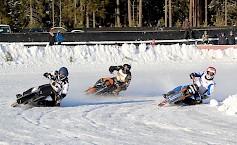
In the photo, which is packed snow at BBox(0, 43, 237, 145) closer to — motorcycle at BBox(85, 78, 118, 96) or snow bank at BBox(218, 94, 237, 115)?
snow bank at BBox(218, 94, 237, 115)

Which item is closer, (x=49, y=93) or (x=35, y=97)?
(x=35, y=97)

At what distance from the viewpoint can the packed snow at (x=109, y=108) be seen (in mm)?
10953

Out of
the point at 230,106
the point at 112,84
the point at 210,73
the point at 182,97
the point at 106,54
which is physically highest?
the point at 106,54

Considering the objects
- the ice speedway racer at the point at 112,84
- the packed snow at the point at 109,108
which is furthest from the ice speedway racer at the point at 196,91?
the ice speedway racer at the point at 112,84

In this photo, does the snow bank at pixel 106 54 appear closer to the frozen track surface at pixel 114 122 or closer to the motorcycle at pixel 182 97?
the frozen track surface at pixel 114 122

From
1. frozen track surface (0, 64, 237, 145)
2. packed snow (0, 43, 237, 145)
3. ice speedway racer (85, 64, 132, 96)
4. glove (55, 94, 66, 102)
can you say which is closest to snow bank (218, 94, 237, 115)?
packed snow (0, 43, 237, 145)

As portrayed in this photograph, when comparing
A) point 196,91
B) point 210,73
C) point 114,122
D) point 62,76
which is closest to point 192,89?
point 196,91

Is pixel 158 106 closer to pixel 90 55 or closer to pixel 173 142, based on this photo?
pixel 173 142

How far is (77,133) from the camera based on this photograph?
11.1 metres

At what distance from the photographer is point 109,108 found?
1522 cm

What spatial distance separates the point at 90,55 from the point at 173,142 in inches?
833

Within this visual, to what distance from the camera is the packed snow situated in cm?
1095

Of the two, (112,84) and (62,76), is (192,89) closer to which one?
(112,84)

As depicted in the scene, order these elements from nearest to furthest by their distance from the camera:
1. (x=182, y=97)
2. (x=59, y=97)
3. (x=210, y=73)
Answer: (x=59, y=97) < (x=182, y=97) < (x=210, y=73)
